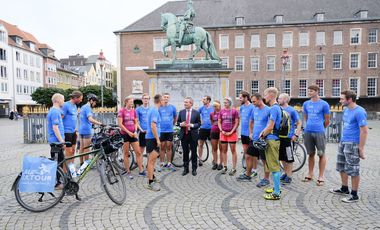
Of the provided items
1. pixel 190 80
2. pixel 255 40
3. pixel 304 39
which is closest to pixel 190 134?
pixel 190 80

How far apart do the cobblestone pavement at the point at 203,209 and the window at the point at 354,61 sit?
141 feet

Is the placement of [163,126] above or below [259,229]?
above

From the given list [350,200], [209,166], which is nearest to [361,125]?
[350,200]

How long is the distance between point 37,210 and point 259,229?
11.3 feet

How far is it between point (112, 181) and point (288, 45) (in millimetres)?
44116

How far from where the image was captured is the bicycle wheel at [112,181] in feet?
15.9

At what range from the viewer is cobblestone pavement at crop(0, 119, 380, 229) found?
4180 millimetres

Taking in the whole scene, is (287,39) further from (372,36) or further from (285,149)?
(285,149)

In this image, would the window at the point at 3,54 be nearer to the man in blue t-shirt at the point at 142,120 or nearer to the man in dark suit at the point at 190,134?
Answer: the man in blue t-shirt at the point at 142,120

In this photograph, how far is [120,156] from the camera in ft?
26.8

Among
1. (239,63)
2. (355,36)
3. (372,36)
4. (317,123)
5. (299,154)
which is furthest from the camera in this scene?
(239,63)

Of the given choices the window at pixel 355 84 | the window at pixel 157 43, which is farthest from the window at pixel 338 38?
the window at pixel 157 43

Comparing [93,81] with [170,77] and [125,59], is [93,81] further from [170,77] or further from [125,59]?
[170,77]

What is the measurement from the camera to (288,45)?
44188mm
